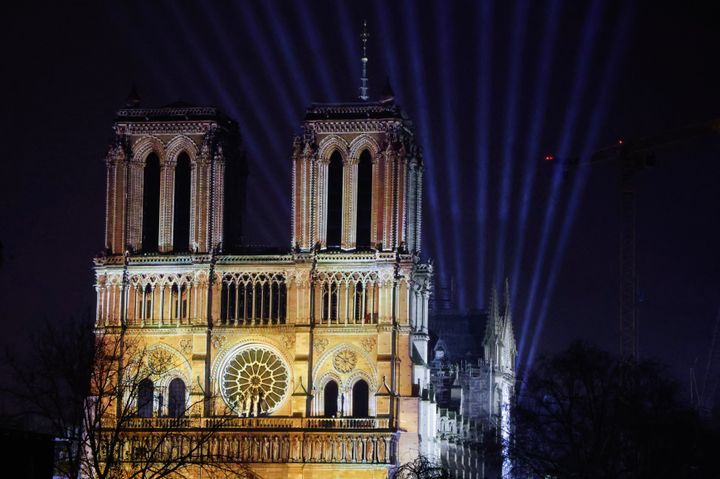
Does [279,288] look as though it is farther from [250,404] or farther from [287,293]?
[250,404]

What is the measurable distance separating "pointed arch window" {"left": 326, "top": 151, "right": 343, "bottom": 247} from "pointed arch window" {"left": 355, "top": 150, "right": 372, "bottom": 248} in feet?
3.28

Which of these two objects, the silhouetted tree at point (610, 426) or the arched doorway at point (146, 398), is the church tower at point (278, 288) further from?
the silhouetted tree at point (610, 426)

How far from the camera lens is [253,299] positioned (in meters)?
112

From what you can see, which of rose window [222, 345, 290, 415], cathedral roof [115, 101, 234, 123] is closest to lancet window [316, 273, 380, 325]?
rose window [222, 345, 290, 415]

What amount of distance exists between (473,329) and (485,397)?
7.64 metres

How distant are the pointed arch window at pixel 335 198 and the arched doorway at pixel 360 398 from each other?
7.97 meters

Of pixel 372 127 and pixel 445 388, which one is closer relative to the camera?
pixel 372 127

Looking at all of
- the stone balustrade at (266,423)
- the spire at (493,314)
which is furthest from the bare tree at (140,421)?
the spire at (493,314)

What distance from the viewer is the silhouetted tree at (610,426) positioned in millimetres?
97562

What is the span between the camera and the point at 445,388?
148000 millimetres

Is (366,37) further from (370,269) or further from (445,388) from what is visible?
(445,388)

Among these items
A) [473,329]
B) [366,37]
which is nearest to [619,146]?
[473,329]

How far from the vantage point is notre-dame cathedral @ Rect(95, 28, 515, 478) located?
10888 centimetres

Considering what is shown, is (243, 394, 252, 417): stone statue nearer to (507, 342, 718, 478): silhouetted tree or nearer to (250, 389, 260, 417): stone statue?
(250, 389, 260, 417): stone statue
